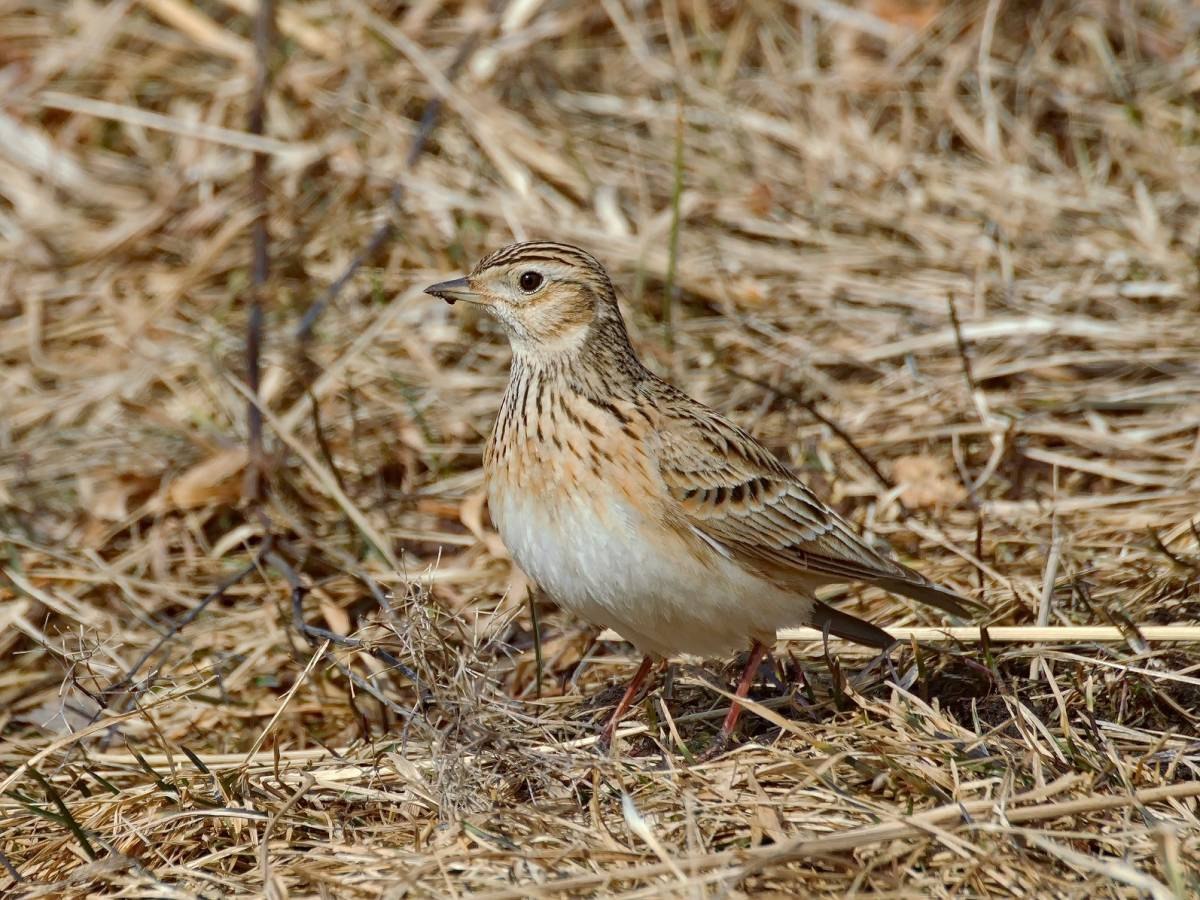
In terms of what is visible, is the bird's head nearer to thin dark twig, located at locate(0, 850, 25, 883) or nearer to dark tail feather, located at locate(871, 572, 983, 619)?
dark tail feather, located at locate(871, 572, 983, 619)

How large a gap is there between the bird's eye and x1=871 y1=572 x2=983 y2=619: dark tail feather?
62.5 inches

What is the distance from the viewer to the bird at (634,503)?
16.2 feet

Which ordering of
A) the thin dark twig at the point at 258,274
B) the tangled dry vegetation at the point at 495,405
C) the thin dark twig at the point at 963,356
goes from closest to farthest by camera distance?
the tangled dry vegetation at the point at 495,405 → the thin dark twig at the point at 963,356 → the thin dark twig at the point at 258,274

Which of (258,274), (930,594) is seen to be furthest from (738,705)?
(258,274)

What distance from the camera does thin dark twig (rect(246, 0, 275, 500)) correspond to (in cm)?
704

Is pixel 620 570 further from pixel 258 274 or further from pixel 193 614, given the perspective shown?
pixel 258 274

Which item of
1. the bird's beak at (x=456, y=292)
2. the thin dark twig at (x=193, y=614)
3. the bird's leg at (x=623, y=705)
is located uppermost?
the bird's beak at (x=456, y=292)

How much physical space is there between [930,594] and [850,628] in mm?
308

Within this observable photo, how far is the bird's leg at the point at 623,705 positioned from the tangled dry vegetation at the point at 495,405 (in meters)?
0.08

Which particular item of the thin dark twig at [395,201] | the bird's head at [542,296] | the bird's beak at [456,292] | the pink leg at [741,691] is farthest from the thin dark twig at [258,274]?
the pink leg at [741,691]

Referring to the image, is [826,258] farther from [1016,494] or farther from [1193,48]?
[1193,48]

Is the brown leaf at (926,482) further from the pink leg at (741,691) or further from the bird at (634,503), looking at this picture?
the pink leg at (741,691)

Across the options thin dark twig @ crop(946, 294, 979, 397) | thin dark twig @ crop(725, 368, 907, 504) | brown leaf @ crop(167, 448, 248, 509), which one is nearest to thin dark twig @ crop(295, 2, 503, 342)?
brown leaf @ crop(167, 448, 248, 509)

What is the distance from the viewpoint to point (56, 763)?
5473 millimetres
